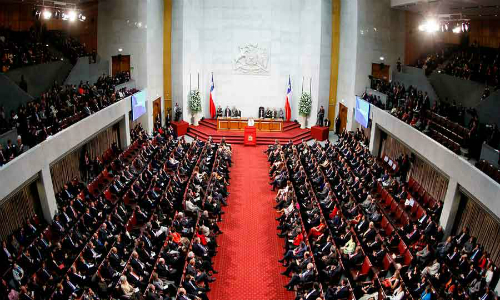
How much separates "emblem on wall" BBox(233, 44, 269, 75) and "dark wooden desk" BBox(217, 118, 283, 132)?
3.77 m

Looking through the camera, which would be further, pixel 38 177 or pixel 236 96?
pixel 236 96

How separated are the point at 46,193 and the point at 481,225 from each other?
12950 mm

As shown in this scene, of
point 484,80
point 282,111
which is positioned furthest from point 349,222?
point 282,111

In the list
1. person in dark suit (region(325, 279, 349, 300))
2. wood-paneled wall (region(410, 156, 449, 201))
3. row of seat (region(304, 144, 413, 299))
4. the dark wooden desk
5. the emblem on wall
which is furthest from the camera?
the emblem on wall

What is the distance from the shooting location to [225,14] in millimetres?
29719

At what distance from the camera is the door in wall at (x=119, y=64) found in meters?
26.3

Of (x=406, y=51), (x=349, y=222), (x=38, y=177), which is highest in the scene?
(x=406, y=51)

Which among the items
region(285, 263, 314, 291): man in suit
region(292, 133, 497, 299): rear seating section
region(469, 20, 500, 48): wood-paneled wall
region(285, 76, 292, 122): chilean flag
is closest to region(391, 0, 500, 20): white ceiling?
region(469, 20, 500, 48): wood-paneled wall

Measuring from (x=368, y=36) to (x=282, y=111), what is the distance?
7729 millimetres

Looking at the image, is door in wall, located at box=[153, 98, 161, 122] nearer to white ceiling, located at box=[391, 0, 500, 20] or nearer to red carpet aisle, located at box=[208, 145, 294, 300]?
red carpet aisle, located at box=[208, 145, 294, 300]

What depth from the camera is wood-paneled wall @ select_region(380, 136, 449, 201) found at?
53.4 ft

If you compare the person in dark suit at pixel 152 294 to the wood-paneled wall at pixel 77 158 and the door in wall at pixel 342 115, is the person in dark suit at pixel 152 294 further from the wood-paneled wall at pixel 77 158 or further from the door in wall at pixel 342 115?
the door in wall at pixel 342 115

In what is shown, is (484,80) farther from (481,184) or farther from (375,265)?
(375,265)

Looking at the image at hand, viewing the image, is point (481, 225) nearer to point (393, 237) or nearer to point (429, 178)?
point (393, 237)
